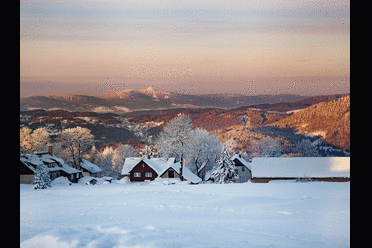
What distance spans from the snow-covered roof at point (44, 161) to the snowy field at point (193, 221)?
1507 centimetres

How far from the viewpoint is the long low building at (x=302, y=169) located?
21.8m

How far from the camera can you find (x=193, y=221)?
6582 mm

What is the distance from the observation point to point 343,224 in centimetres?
620

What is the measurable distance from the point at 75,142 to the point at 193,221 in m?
24.9

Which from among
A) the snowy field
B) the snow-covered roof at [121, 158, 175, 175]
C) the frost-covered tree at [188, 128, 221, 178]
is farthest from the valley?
the snowy field

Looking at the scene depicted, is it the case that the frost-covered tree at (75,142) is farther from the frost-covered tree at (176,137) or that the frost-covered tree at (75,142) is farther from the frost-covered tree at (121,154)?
the frost-covered tree at (121,154)

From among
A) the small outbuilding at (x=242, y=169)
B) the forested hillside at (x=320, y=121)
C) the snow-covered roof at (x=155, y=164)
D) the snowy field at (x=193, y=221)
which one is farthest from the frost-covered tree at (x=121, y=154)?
the snowy field at (x=193, y=221)

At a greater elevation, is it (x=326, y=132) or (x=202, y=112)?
(x=202, y=112)

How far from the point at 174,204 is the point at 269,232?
11.4 ft

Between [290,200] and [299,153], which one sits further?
[299,153]

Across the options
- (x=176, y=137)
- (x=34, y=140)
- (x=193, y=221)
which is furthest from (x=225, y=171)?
(x=34, y=140)

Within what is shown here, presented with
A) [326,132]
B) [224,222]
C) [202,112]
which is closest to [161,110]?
[202,112]
